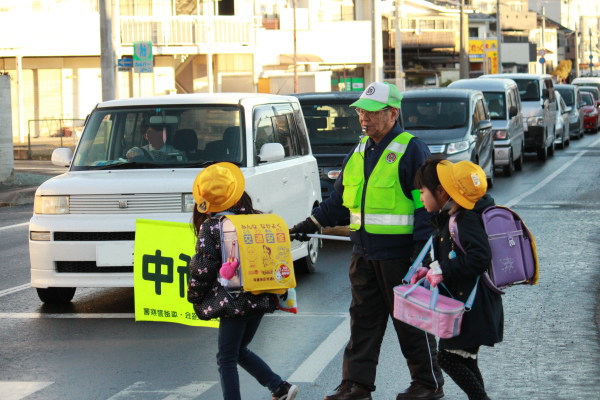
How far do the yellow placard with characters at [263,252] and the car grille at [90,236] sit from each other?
3730mm

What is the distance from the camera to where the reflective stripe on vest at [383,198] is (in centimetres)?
648

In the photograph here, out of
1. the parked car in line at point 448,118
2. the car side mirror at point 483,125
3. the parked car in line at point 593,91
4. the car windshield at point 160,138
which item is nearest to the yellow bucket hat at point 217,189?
the car windshield at point 160,138

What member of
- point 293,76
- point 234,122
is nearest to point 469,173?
point 234,122

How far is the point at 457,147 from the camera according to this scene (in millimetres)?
19922

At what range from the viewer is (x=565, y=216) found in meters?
17.2

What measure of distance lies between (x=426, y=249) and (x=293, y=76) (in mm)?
53990

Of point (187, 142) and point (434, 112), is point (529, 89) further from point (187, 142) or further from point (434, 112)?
point (187, 142)

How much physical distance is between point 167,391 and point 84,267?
2.89 metres

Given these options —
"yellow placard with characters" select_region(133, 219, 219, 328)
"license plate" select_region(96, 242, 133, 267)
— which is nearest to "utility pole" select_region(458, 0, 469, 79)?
"license plate" select_region(96, 242, 133, 267)

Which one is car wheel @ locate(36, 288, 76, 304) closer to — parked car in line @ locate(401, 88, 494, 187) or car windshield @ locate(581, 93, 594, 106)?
parked car in line @ locate(401, 88, 494, 187)

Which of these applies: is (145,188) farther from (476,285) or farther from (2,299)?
(476,285)

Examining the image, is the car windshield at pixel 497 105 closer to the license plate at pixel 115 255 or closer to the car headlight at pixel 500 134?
the car headlight at pixel 500 134

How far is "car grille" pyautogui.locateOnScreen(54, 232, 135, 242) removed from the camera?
9.64m

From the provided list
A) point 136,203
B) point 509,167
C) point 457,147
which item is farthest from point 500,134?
point 136,203
